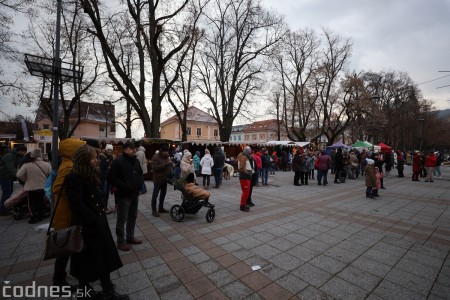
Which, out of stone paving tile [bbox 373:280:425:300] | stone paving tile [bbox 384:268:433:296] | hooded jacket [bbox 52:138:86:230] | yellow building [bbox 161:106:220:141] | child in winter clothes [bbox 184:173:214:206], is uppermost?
yellow building [bbox 161:106:220:141]

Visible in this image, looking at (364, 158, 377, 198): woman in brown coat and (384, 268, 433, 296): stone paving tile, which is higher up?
(364, 158, 377, 198): woman in brown coat

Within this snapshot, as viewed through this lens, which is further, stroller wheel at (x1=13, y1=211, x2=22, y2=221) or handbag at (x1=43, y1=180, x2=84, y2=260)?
stroller wheel at (x1=13, y1=211, x2=22, y2=221)

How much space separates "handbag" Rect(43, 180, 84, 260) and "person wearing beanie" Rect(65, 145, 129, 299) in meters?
0.11

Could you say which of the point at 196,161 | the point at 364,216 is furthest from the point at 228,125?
the point at 364,216

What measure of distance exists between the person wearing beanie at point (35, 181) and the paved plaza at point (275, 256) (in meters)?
0.35

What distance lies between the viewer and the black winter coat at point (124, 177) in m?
3.75

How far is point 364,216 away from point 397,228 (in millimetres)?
943

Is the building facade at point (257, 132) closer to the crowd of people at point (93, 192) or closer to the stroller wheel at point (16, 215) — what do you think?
the crowd of people at point (93, 192)

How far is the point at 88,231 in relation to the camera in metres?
2.34

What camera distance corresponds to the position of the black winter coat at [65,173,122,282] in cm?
228

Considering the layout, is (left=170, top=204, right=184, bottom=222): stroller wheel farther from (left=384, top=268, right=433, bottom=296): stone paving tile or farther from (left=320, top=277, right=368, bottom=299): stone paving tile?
(left=384, top=268, right=433, bottom=296): stone paving tile

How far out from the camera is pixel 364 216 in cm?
613

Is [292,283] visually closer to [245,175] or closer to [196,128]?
[245,175]

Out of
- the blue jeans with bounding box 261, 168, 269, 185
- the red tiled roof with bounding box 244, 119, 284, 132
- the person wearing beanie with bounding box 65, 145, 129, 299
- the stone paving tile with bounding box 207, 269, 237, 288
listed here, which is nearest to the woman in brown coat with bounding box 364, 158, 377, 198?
the blue jeans with bounding box 261, 168, 269, 185
